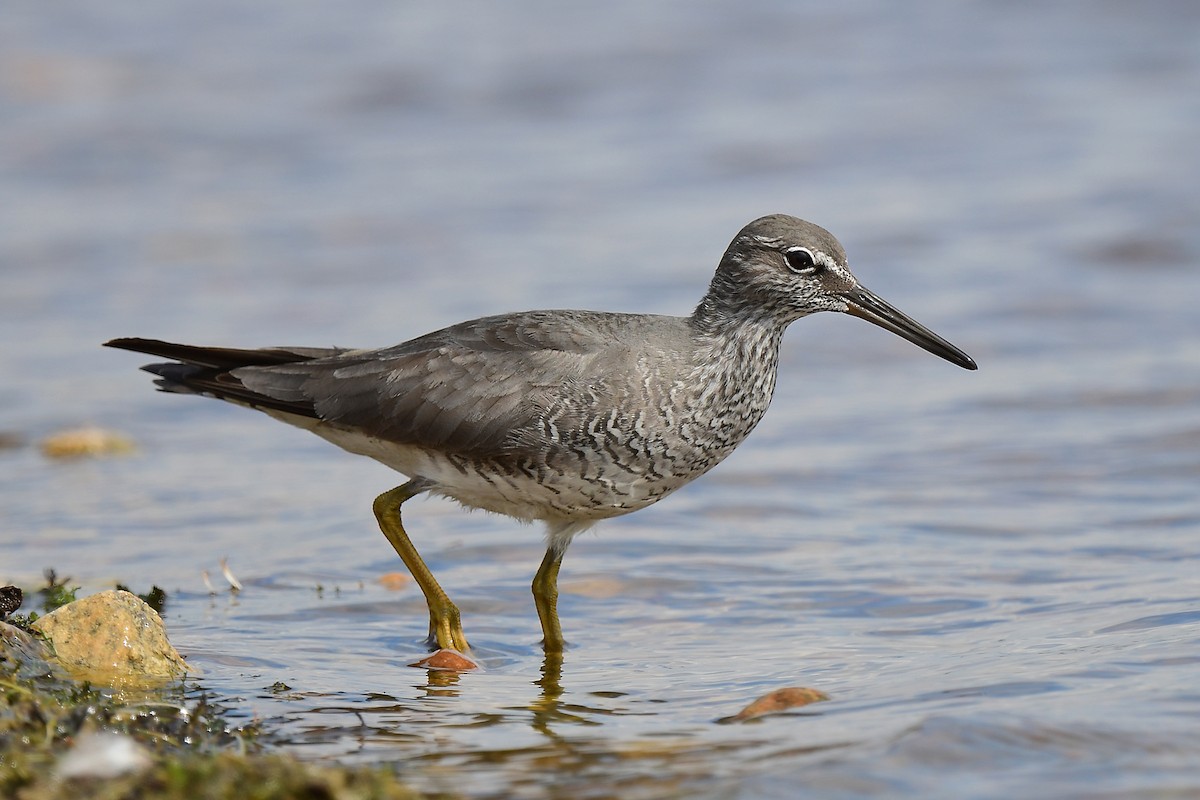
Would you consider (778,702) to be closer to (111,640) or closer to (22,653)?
(111,640)

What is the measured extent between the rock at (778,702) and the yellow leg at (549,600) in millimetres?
1435

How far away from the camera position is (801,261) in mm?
6891

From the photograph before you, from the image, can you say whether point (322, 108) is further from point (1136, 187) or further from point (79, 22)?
point (1136, 187)

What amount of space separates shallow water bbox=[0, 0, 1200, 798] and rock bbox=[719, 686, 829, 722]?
0.14 meters

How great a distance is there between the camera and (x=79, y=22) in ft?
66.2

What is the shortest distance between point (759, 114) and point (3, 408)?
30.1ft

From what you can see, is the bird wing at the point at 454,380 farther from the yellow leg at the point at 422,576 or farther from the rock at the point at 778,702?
the rock at the point at 778,702

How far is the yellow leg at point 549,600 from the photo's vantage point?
6.88 metres

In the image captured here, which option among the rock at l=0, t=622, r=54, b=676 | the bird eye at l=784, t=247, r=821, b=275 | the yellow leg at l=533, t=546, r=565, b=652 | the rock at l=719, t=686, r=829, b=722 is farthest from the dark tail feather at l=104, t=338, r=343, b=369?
the rock at l=719, t=686, r=829, b=722

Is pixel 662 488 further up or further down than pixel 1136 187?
further down

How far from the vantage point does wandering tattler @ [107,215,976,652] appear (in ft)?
21.9

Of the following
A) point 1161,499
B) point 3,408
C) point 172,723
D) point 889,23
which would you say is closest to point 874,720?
point 172,723

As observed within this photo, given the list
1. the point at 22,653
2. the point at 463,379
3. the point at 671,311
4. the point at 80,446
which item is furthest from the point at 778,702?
the point at 671,311

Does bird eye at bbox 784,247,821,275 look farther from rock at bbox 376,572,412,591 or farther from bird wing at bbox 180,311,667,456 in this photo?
rock at bbox 376,572,412,591
